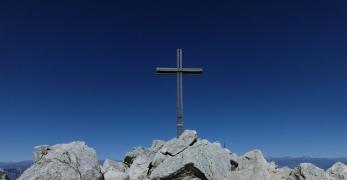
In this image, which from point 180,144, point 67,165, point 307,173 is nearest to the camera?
point 67,165

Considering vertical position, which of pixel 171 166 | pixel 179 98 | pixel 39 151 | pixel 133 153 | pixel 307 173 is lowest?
pixel 307 173

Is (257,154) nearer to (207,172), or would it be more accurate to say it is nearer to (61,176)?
(207,172)

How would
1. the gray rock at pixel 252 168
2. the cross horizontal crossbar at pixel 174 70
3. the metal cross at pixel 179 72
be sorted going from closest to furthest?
the gray rock at pixel 252 168 < the metal cross at pixel 179 72 < the cross horizontal crossbar at pixel 174 70

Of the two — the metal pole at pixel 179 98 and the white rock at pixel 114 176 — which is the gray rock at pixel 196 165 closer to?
the white rock at pixel 114 176

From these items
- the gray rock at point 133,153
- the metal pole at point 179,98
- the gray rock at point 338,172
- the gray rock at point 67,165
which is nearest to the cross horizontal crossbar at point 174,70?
the metal pole at point 179,98

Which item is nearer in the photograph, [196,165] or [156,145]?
[196,165]

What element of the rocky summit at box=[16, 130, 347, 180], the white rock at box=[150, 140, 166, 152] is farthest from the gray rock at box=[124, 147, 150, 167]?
the white rock at box=[150, 140, 166, 152]

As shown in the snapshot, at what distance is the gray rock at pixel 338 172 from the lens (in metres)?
19.2

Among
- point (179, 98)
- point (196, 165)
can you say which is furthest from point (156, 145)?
point (196, 165)

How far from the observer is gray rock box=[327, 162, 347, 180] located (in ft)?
63.0

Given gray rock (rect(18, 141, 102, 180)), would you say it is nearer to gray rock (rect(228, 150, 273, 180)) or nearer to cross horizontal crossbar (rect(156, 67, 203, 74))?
gray rock (rect(228, 150, 273, 180))

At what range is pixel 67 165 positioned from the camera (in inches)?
476

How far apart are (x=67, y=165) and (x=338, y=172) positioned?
15.1 meters

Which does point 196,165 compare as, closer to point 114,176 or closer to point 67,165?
point 114,176
